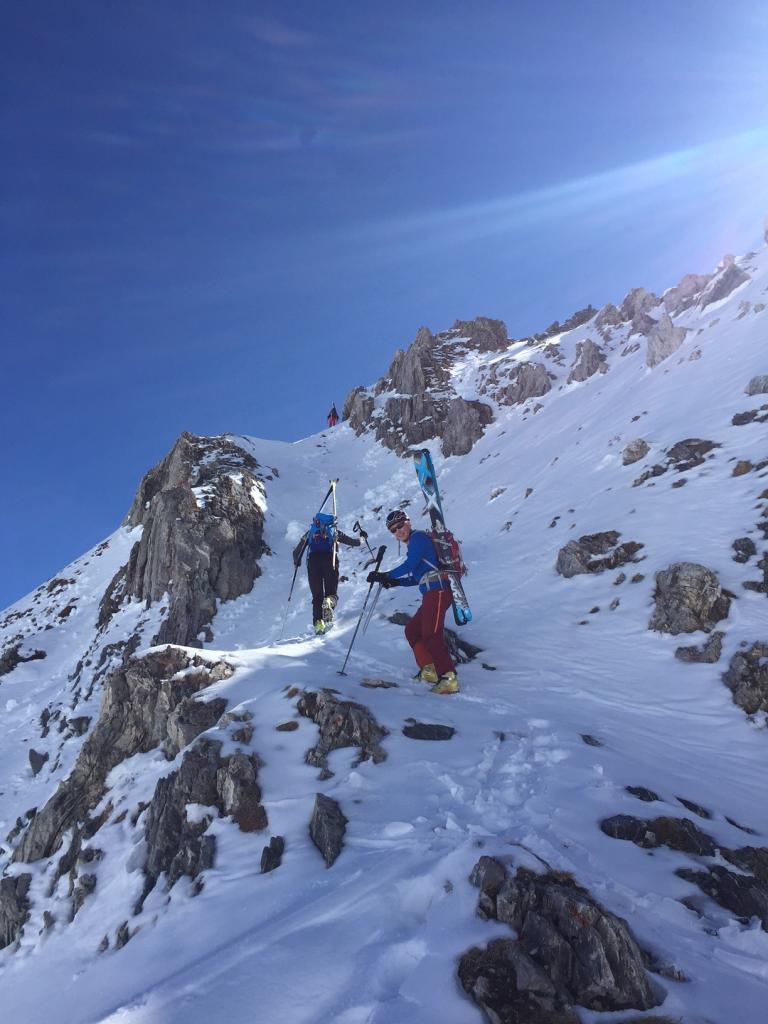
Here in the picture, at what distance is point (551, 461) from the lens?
2972cm

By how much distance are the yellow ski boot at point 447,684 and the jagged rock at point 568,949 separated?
5.46 metres

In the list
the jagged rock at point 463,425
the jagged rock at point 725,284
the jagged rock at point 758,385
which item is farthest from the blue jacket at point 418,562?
the jagged rock at point 725,284

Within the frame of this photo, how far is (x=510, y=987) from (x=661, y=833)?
2.59 meters

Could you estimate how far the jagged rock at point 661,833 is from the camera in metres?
4.89

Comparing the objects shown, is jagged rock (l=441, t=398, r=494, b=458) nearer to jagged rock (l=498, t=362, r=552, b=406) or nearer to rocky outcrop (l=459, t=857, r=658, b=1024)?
jagged rock (l=498, t=362, r=552, b=406)

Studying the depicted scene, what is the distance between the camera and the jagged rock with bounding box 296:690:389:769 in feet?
22.3

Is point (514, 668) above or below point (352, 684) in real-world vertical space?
below

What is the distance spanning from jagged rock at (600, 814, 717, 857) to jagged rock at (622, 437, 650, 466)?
60.2 ft

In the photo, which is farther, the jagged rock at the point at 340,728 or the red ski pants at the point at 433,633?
the red ski pants at the point at 433,633

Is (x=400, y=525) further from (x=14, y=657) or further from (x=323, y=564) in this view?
(x=14, y=657)

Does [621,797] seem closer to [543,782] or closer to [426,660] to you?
[543,782]

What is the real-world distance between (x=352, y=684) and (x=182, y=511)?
26773 millimetres

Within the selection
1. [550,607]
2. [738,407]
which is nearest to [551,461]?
[738,407]

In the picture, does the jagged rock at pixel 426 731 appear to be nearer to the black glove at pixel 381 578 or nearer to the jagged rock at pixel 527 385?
the black glove at pixel 381 578
